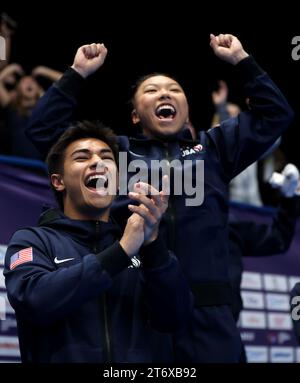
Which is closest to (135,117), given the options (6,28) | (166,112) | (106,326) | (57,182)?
(166,112)

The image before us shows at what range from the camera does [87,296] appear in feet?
6.14

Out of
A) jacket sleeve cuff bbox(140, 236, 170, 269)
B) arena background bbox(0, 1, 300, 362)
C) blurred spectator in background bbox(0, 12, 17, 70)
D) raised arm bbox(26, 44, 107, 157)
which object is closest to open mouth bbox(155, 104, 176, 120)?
raised arm bbox(26, 44, 107, 157)

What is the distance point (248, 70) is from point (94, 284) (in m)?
1.17

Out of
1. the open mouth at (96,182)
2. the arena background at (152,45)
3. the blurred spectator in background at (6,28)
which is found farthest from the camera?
the arena background at (152,45)

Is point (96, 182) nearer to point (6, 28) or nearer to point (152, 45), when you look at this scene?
point (6, 28)

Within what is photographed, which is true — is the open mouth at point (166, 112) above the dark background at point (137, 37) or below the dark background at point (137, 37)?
below

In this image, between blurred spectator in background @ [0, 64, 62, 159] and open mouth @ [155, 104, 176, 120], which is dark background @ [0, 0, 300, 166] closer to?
blurred spectator in background @ [0, 64, 62, 159]

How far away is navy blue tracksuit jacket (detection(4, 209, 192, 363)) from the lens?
1.87 meters

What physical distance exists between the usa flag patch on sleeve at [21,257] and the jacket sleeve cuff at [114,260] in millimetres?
214

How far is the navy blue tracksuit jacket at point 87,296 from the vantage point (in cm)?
187

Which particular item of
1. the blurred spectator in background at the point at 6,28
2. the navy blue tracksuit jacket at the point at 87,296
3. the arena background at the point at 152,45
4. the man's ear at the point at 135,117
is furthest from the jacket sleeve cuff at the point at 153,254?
the blurred spectator in background at the point at 6,28

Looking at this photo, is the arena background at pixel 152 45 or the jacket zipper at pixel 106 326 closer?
the jacket zipper at pixel 106 326

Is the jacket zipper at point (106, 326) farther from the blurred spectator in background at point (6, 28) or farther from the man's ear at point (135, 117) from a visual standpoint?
the blurred spectator in background at point (6, 28)
